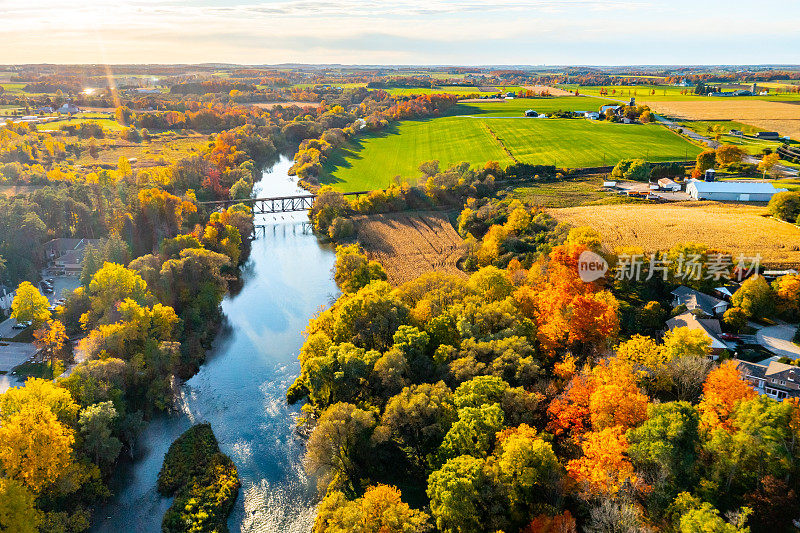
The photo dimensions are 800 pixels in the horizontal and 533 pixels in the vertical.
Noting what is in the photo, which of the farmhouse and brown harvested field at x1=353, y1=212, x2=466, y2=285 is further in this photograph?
the farmhouse

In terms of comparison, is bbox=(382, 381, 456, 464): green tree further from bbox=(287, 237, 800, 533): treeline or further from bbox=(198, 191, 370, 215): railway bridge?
bbox=(198, 191, 370, 215): railway bridge

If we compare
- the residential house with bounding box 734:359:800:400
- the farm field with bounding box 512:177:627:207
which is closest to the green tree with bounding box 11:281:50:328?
the residential house with bounding box 734:359:800:400

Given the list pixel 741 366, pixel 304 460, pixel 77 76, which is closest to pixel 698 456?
pixel 741 366

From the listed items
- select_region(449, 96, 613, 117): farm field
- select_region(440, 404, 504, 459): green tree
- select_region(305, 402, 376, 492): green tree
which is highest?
select_region(449, 96, 613, 117): farm field

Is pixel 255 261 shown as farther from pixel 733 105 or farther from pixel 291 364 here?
pixel 733 105

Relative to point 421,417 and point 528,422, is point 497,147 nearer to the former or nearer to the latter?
point 528,422

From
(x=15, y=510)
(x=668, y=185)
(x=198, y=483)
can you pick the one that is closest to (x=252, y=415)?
(x=198, y=483)

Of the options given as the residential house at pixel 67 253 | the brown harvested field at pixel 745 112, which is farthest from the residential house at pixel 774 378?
the brown harvested field at pixel 745 112
